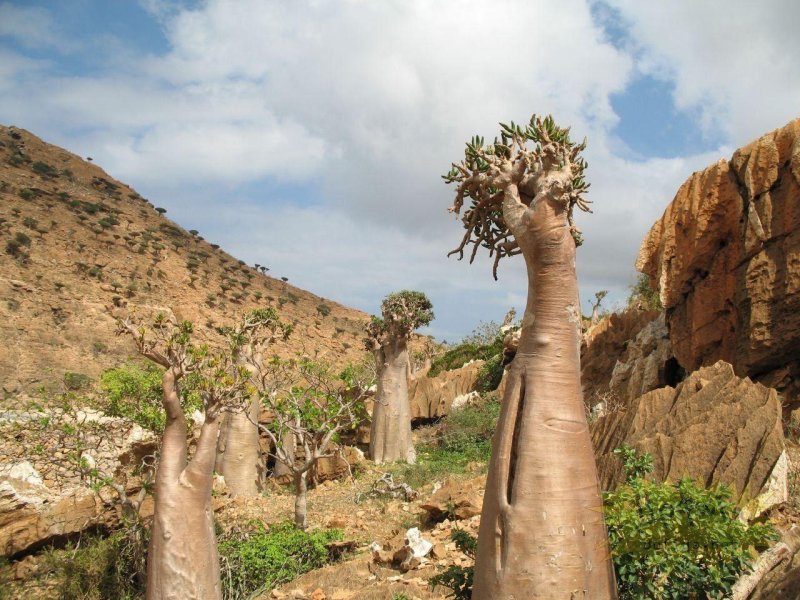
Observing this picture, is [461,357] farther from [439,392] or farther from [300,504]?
[300,504]

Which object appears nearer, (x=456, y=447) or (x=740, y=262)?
(x=740, y=262)

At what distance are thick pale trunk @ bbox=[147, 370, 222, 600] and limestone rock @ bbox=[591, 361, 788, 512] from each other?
3.30m

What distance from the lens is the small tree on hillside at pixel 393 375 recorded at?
45.0 feet

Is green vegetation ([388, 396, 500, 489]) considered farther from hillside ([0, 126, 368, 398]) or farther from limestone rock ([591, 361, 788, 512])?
hillside ([0, 126, 368, 398])

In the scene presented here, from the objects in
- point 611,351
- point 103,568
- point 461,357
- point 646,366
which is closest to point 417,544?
point 103,568

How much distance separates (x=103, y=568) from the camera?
6.20 meters

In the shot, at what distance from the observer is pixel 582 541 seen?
318cm

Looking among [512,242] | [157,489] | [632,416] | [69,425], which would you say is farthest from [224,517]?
[512,242]

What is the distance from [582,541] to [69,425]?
5.66 metres

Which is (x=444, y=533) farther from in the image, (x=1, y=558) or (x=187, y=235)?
(x=187, y=235)

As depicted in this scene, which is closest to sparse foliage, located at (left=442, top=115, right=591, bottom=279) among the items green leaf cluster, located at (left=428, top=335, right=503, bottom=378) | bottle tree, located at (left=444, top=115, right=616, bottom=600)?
bottle tree, located at (left=444, top=115, right=616, bottom=600)

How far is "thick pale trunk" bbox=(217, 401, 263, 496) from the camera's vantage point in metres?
11.2

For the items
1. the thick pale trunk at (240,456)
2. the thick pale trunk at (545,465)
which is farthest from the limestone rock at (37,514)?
the thick pale trunk at (545,465)

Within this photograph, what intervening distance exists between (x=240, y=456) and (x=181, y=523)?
7.01 metres
